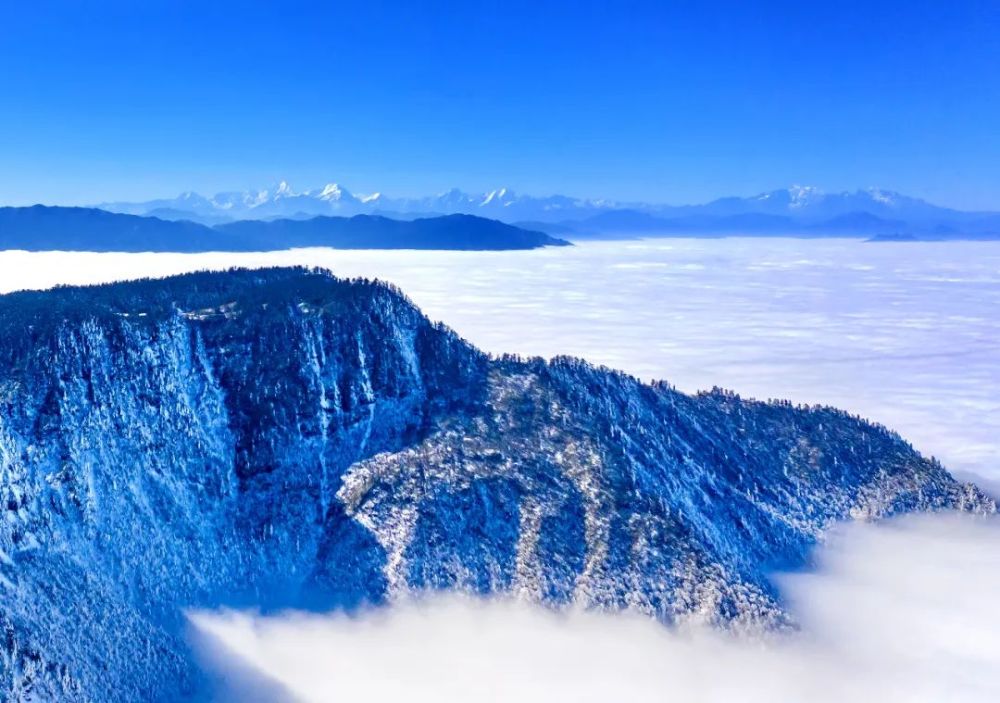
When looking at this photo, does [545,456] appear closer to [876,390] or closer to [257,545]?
[257,545]

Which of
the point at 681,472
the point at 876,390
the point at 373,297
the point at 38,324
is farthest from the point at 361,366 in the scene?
the point at 876,390

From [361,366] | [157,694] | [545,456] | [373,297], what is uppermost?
[373,297]

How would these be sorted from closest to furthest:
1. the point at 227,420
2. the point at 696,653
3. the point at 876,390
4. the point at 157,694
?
1. the point at 157,694
2. the point at 696,653
3. the point at 227,420
4. the point at 876,390

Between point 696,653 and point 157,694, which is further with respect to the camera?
point 696,653

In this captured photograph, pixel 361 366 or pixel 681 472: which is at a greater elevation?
pixel 361 366

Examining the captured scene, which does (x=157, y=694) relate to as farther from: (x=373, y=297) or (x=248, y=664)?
(x=373, y=297)

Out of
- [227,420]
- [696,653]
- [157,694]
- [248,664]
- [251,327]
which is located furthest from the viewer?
[251,327]
